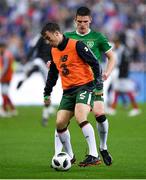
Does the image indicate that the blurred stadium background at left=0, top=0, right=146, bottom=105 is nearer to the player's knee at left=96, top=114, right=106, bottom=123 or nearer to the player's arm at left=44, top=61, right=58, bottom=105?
the player's knee at left=96, top=114, right=106, bottom=123

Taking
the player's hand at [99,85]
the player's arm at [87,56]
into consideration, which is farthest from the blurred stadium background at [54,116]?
the player's arm at [87,56]

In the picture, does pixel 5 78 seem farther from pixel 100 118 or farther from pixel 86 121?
pixel 86 121

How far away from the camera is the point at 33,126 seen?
749 inches

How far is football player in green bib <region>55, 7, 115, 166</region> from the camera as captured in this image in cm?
1170

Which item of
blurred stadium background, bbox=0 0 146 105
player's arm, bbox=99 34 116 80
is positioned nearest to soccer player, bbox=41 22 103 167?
player's arm, bbox=99 34 116 80

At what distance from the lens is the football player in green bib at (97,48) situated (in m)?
11.7

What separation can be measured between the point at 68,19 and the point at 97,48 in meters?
19.2

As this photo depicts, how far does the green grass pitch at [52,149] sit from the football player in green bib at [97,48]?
0.37 meters

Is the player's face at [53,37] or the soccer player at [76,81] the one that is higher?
the player's face at [53,37]

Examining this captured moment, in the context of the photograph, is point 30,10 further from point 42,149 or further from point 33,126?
point 42,149

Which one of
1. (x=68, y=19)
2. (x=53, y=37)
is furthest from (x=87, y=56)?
(x=68, y=19)

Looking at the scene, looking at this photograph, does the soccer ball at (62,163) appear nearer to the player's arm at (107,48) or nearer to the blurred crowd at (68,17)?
the player's arm at (107,48)

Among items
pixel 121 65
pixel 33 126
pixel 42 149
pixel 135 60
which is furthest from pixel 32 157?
pixel 135 60

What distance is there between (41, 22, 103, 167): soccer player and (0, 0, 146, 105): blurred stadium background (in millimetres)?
17321
